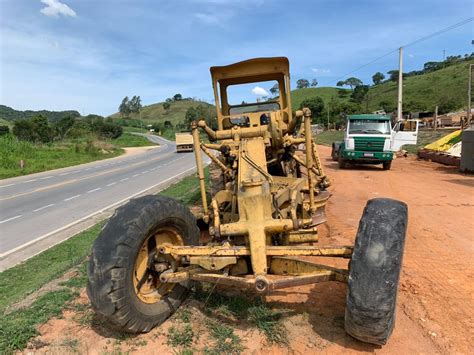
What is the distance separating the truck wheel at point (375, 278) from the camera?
3184 millimetres

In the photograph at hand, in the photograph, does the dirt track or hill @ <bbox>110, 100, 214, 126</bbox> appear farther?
hill @ <bbox>110, 100, 214, 126</bbox>

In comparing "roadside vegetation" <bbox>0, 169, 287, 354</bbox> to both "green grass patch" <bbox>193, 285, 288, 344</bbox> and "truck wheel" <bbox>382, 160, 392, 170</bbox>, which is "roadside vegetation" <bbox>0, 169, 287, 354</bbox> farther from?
"truck wheel" <bbox>382, 160, 392, 170</bbox>

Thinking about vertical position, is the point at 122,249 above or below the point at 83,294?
above

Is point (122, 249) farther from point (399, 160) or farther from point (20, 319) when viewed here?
point (399, 160)

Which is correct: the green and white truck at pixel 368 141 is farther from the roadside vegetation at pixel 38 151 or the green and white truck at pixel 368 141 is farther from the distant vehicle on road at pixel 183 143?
the distant vehicle on road at pixel 183 143

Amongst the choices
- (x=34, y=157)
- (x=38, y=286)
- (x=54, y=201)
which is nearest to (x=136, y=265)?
(x=38, y=286)

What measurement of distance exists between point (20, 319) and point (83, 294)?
32.4 inches

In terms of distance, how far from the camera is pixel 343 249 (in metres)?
3.68

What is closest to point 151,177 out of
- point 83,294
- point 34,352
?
point 83,294

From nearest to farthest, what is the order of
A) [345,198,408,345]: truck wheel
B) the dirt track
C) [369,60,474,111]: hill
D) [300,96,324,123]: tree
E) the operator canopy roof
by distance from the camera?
[345,198,408,345]: truck wheel
the dirt track
the operator canopy roof
[369,60,474,111]: hill
[300,96,324,123]: tree

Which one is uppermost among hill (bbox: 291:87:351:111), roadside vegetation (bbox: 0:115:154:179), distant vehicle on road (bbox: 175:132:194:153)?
hill (bbox: 291:87:351:111)

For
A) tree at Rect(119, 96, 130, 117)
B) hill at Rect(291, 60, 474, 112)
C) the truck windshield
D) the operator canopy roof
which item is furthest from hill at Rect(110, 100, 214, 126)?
the operator canopy roof

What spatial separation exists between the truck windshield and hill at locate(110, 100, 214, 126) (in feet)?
403

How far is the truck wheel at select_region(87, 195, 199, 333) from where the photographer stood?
355cm
